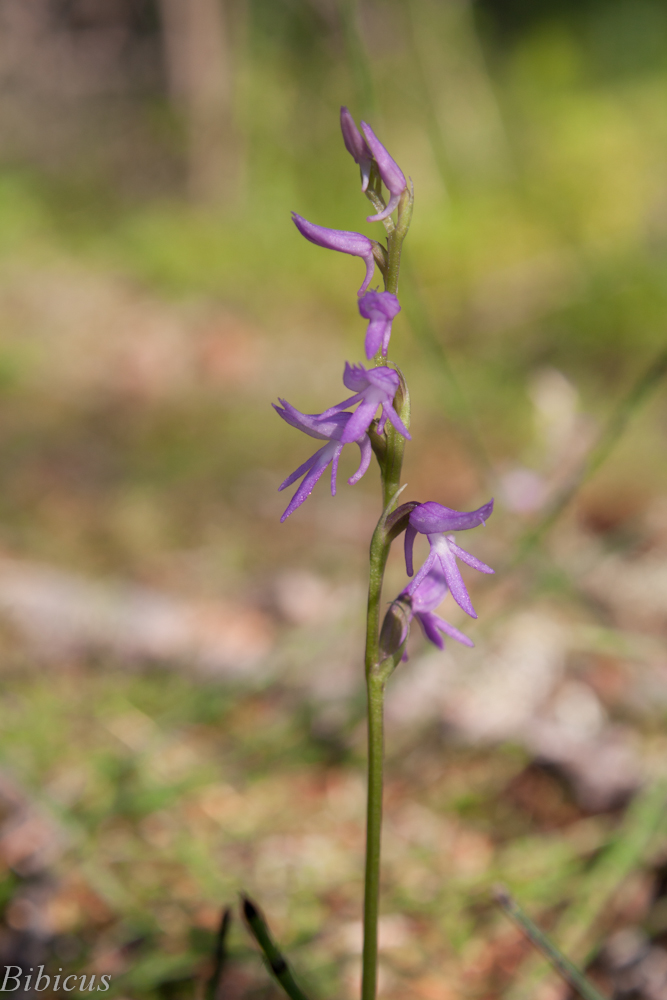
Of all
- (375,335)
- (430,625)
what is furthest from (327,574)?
(375,335)

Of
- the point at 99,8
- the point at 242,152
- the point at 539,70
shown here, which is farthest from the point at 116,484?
the point at 99,8

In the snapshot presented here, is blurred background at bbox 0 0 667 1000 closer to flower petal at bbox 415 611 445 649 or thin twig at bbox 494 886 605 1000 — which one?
thin twig at bbox 494 886 605 1000

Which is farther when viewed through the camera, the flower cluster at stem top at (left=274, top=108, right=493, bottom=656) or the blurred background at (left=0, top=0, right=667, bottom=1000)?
the blurred background at (left=0, top=0, right=667, bottom=1000)

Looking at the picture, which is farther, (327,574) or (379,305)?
(327,574)

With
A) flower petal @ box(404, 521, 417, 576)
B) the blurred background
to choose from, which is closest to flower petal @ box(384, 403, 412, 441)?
flower petal @ box(404, 521, 417, 576)

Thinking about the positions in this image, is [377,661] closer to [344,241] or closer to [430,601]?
[430,601]

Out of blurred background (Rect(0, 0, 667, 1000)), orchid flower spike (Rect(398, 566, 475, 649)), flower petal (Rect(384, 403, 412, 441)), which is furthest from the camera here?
blurred background (Rect(0, 0, 667, 1000))

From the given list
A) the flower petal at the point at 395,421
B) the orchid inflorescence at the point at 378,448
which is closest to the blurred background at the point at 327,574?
the orchid inflorescence at the point at 378,448
